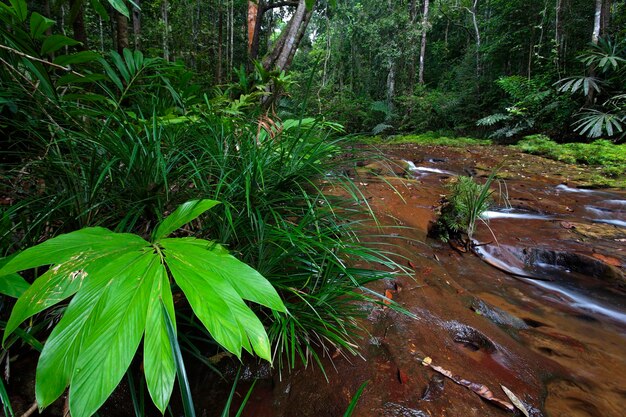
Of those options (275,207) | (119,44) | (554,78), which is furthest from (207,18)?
(275,207)

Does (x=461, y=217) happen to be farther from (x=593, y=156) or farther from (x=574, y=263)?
(x=593, y=156)

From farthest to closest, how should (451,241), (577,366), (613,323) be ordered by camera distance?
(451,241) < (613,323) < (577,366)

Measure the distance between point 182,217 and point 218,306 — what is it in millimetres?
275

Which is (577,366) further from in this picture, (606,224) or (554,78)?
(554,78)

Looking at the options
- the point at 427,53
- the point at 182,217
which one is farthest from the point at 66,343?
the point at 427,53

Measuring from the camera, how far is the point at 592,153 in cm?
654

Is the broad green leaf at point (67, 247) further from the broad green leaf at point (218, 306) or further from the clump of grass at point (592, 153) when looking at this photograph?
the clump of grass at point (592, 153)

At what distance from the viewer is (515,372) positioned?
50.1 inches

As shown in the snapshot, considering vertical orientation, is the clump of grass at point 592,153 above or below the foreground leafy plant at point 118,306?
above

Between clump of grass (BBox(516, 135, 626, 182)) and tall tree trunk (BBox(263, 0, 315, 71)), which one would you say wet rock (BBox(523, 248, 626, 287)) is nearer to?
tall tree trunk (BBox(263, 0, 315, 71))

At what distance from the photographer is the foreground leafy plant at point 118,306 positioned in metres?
0.42

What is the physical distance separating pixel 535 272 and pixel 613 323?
664 millimetres

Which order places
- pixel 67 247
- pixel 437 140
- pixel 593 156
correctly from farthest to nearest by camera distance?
pixel 437 140 < pixel 593 156 < pixel 67 247

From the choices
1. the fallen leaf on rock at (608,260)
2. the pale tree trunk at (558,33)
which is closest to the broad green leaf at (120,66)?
the fallen leaf on rock at (608,260)
